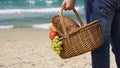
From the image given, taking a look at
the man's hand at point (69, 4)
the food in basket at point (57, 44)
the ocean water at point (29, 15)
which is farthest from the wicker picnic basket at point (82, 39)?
the ocean water at point (29, 15)

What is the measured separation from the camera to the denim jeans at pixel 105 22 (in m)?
2.41

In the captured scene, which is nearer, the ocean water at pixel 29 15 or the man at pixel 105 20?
the man at pixel 105 20

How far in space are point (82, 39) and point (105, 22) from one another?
20cm

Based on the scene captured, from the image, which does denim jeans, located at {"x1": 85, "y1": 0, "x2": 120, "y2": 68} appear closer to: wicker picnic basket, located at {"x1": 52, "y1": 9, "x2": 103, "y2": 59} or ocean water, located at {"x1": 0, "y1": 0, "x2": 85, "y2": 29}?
wicker picnic basket, located at {"x1": 52, "y1": 9, "x2": 103, "y2": 59}

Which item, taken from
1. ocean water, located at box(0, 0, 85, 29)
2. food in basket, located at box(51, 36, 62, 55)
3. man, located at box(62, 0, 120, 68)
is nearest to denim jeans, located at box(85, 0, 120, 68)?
man, located at box(62, 0, 120, 68)

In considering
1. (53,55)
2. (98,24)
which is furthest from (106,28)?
(53,55)

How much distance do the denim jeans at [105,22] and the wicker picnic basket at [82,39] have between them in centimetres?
6

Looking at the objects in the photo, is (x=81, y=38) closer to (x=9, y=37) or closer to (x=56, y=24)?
(x=56, y=24)

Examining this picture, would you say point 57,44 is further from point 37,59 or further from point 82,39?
point 37,59

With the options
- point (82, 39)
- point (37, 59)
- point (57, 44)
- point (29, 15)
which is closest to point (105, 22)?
point (82, 39)

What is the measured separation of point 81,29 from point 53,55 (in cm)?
362

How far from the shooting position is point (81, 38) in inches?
95.3

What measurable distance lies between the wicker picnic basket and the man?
0.20ft

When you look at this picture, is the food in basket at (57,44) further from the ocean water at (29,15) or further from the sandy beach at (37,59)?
the ocean water at (29,15)
